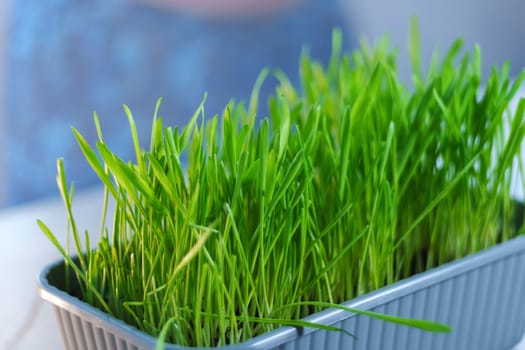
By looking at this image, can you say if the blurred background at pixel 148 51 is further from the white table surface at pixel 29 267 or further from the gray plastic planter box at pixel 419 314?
the gray plastic planter box at pixel 419 314

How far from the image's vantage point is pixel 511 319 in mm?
598

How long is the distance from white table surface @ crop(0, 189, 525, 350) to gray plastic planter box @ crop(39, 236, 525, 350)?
0.19 ft

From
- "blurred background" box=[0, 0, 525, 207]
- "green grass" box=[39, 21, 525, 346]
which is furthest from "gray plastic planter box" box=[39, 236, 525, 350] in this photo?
"blurred background" box=[0, 0, 525, 207]

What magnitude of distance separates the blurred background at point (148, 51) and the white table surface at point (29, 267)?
0.95m

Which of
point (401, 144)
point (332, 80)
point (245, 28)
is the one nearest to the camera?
point (401, 144)

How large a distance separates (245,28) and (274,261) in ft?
6.22

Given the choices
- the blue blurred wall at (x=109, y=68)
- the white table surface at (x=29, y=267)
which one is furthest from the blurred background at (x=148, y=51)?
the white table surface at (x=29, y=267)

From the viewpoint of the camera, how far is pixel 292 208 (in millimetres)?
441

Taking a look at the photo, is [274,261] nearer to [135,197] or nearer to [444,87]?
[135,197]

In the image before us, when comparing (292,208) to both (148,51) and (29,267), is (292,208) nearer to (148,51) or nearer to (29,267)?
(29,267)

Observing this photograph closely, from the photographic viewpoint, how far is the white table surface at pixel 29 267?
0.66 meters

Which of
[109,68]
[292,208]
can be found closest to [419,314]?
[292,208]

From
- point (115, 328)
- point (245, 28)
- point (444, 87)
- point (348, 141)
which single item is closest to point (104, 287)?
point (115, 328)

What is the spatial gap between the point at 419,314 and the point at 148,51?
167 centimetres
